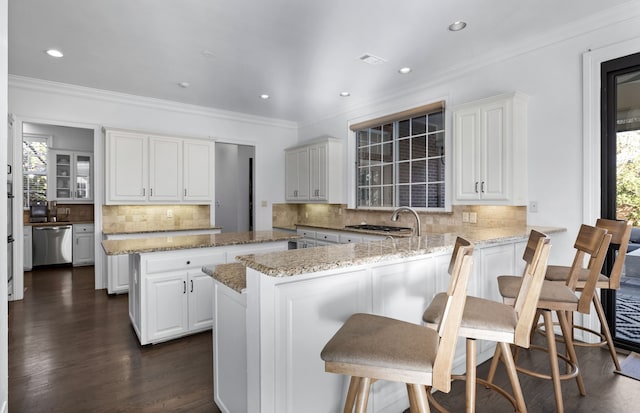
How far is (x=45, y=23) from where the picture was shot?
2.87 metres

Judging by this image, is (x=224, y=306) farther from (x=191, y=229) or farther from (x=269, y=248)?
(x=191, y=229)

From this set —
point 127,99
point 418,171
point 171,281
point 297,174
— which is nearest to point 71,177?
point 127,99

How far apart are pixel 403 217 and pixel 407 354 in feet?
12.3

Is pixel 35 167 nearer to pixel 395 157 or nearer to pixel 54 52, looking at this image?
pixel 54 52

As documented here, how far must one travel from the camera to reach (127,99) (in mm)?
4781

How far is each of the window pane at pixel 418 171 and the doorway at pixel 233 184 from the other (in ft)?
13.8

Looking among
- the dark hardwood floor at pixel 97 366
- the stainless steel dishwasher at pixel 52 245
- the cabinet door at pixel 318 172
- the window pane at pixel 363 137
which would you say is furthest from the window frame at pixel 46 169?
the window pane at pixel 363 137

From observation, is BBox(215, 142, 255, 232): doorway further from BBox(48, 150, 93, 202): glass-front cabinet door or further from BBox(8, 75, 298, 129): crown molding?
BBox(48, 150, 93, 202): glass-front cabinet door

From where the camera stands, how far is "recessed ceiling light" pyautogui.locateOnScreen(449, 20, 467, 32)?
2.87 m

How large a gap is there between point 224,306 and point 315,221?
4.44m

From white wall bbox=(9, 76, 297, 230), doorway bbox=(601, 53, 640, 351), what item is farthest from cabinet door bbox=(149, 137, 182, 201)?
doorway bbox=(601, 53, 640, 351)

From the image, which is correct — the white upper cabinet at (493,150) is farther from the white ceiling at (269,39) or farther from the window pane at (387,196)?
the window pane at (387,196)

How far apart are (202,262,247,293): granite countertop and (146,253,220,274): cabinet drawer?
1.09 m

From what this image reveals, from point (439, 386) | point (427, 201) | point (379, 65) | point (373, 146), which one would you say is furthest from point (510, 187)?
point (439, 386)
